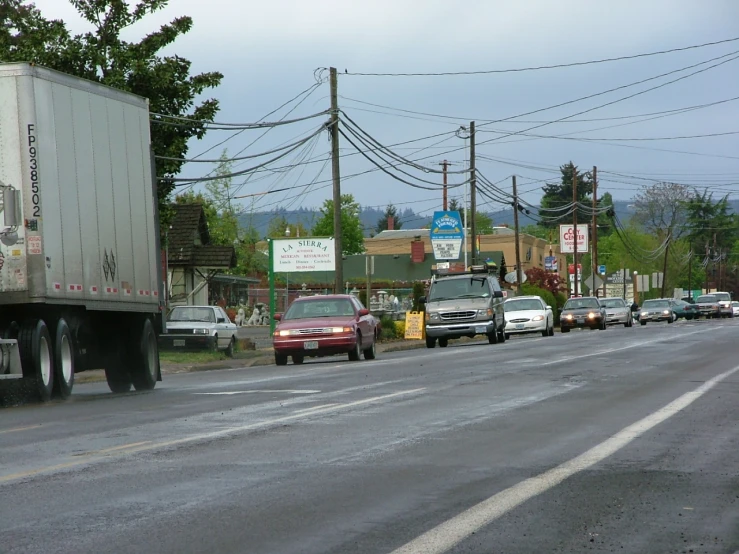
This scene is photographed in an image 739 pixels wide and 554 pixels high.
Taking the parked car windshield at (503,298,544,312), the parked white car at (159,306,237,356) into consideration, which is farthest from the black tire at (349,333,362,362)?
the parked car windshield at (503,298,544,312)

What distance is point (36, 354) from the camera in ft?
56.9

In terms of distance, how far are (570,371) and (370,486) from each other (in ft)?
44.9

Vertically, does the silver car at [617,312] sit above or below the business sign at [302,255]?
below

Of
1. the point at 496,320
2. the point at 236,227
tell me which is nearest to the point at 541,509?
the point at 496,320

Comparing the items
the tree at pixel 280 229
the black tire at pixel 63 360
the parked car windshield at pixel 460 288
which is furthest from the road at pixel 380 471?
the tree at pixel 280 229

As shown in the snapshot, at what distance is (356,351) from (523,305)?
20.4m

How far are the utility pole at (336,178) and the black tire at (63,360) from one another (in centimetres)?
2215

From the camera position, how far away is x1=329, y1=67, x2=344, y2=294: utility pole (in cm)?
4116

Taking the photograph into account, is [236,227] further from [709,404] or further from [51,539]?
[51,539]

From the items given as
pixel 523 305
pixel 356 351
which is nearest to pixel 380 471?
pixel 356 351

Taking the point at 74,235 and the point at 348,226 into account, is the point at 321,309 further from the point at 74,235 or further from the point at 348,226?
the point at 348,226

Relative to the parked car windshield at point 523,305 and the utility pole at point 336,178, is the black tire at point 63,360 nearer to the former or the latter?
the utility pole at point 336,178

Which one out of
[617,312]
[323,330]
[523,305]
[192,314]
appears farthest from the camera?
[617,312]

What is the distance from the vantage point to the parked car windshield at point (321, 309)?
3044cm
